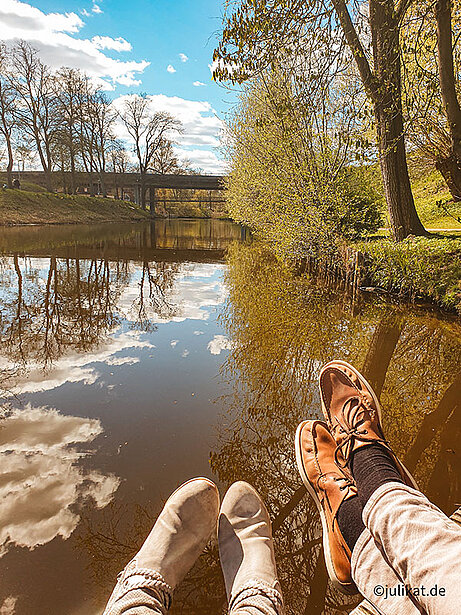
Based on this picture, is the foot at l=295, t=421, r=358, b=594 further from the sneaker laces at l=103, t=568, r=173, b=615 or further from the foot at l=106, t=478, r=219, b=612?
the sneaker laces at l=103, t=568, r=173, b=615

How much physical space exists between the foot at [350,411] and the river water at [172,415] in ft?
1.38

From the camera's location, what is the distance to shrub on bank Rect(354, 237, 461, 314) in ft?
19.9

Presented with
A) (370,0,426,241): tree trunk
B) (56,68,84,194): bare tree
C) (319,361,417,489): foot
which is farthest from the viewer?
(56,68,84,194): bare tree

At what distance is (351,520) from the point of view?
170cm

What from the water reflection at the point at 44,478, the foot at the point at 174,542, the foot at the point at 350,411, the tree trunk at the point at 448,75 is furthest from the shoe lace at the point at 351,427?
the tree trunk at the point at 448,75

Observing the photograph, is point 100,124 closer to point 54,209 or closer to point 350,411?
point 54,209

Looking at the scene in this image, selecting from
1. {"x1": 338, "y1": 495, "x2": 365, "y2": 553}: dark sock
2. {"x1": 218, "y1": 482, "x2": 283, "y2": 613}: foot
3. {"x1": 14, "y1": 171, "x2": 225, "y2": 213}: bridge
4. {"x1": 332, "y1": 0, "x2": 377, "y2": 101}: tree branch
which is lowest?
{"x1": 218, "y1": 482, "x2": 283, "y2": 613}: foot

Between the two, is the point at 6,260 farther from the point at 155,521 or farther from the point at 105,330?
the point at 155,521

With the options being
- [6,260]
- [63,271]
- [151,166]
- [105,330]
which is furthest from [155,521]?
[151,166]

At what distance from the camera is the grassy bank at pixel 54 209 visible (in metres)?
23.9

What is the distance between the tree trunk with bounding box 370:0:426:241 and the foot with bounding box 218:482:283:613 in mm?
5948

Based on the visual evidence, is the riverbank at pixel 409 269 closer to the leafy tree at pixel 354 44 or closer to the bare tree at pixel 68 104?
the leafy tree at pixel 354 44

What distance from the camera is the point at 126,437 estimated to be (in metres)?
2.72

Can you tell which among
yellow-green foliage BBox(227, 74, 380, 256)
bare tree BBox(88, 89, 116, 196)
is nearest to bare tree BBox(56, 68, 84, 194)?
bare tree BBox(88, 89, 116, 196)
